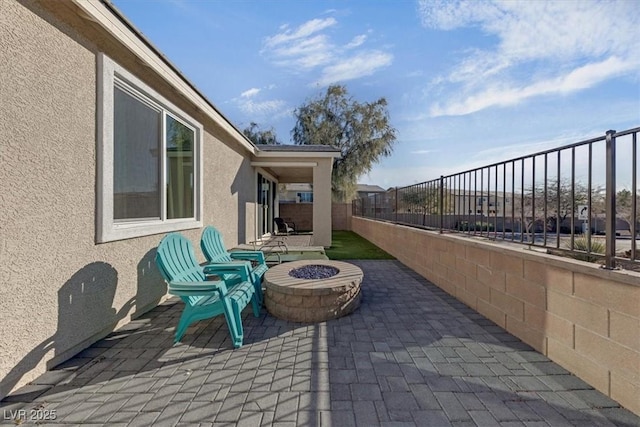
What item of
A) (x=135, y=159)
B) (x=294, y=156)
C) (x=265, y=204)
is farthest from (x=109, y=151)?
(x=265, y=204)

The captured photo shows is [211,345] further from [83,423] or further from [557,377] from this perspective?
[557,377]

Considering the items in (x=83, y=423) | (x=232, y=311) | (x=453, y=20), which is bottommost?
(x=83, y=423)

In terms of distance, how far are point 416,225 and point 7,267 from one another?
6958 millimetres

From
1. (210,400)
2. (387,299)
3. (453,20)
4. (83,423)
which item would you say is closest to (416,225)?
(387,299)

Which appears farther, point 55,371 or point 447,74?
point 447,74

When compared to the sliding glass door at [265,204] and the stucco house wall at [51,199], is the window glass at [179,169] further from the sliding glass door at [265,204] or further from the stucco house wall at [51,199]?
the sliding glass door at [265,204]

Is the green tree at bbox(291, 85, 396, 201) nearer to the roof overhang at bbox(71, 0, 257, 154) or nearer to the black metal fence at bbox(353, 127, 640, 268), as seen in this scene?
the black metal fence at bbox(353, 127, 640, 268)

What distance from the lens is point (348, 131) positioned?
20797 mm

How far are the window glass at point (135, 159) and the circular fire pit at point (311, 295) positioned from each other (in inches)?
79.9

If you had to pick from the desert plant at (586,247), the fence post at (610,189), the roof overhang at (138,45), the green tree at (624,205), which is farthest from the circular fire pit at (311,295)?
the roof overhang at (138,45)

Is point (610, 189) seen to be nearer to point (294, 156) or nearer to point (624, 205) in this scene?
point (624, 205)

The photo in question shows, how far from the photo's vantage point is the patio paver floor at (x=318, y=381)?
2.02m

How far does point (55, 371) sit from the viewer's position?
258cm

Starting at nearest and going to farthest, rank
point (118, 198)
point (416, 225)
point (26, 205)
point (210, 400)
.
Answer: point (210, 400) → point (26, 205) → point (118, 198) → point (416, 225)
